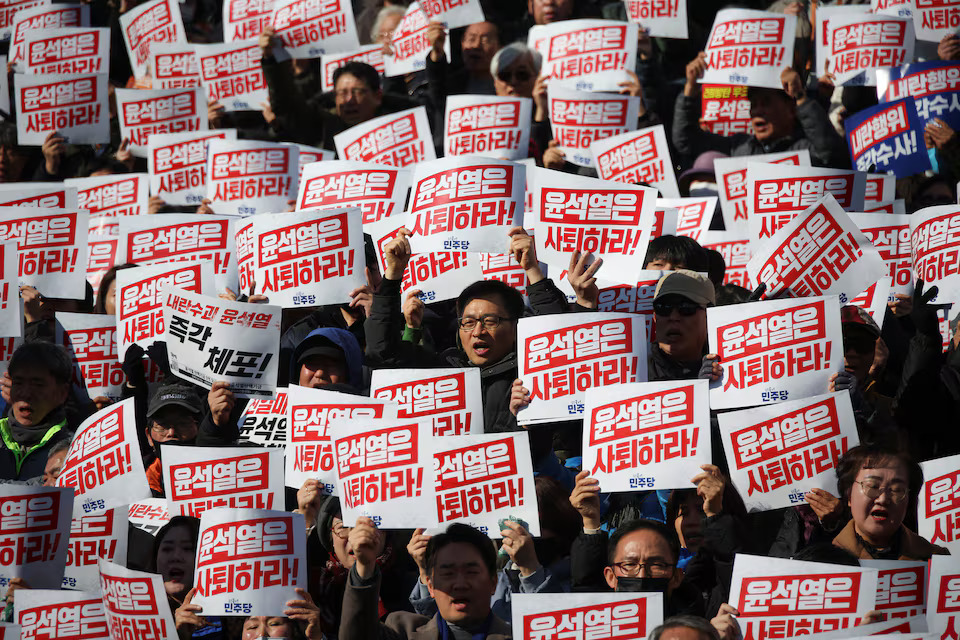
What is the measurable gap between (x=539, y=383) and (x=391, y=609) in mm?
1318

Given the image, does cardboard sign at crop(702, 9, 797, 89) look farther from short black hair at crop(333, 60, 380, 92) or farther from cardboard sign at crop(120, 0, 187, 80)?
cardboard sign at crop(120, 0, 187, 80)

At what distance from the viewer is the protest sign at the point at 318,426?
672 centimetres

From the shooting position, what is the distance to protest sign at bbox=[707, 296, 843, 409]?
6.59 meters

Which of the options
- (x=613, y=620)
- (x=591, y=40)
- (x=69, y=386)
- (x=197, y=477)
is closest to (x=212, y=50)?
(x=591, y=40)

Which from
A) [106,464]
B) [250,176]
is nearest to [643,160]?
[250,176]

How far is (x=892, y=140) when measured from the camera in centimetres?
877

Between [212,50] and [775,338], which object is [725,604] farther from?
[212,50]

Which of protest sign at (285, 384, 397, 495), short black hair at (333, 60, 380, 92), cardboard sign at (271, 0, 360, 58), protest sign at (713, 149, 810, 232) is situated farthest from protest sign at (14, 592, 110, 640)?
cardboard sign at (271, 0, 360, 58)

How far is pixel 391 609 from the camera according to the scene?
6.32 m

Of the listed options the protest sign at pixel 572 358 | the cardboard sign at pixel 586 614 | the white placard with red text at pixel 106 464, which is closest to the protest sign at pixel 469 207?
the protest sign at pixel 572 358

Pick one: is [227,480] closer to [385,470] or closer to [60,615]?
[385,470]

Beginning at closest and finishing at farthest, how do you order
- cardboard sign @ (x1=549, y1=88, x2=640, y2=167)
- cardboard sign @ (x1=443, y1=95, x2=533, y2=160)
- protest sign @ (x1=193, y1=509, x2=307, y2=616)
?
protest sign @ (x1=193, y1=509, x2=307, y2=616)
cardboard sign @ (x1=443, y1=95, x2=533, y2=160)
cardboard sign @ (x1=549, y1=88, x2=640, y2=167)

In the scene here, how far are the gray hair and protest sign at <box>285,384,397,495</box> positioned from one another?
3.64 metres

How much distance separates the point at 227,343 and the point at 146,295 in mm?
856
